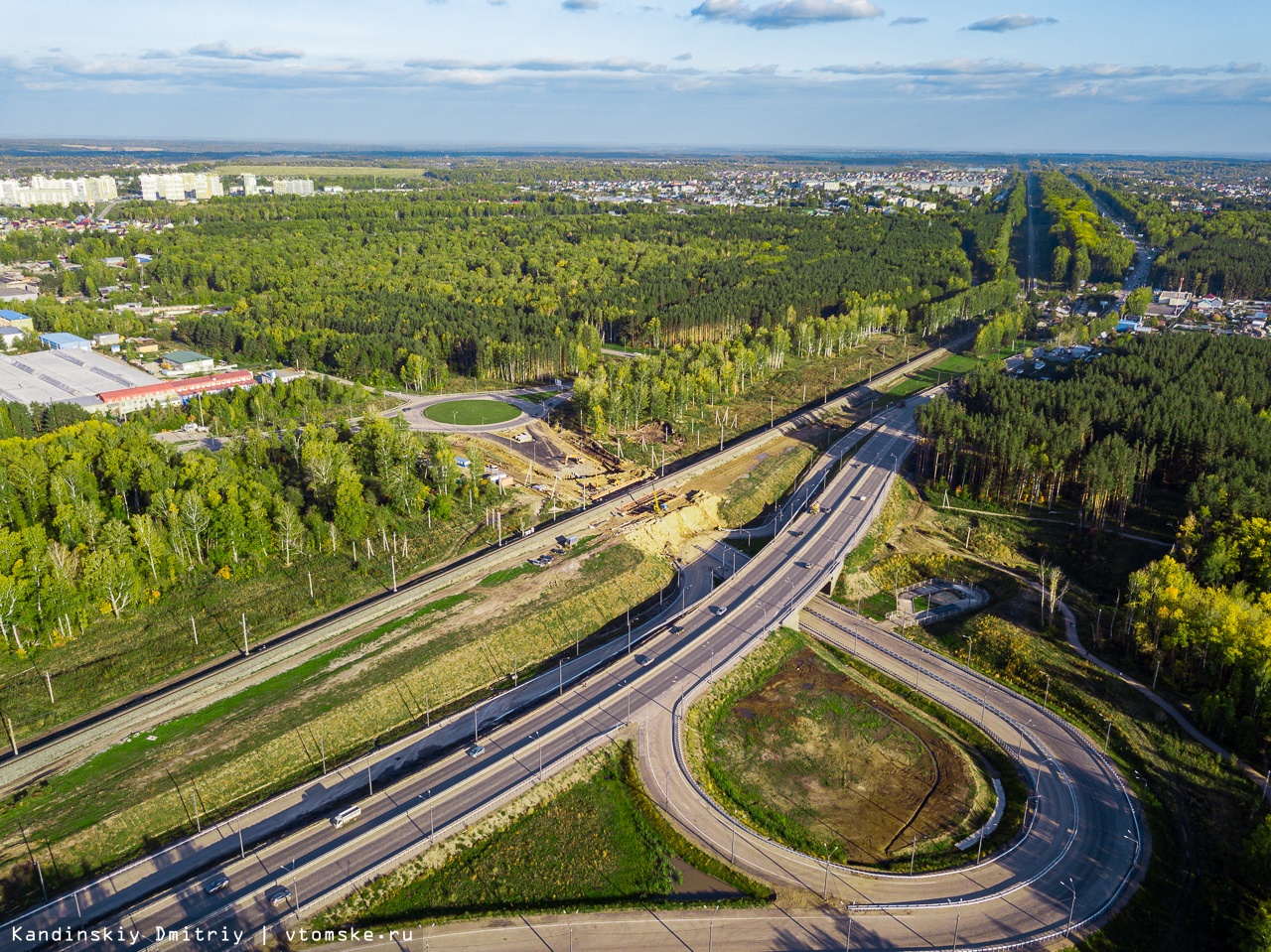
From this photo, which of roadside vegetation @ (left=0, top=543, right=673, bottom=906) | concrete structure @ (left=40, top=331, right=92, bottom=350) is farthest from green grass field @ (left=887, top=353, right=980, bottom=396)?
concrete structure @ (left=40, top=331, right=92, bottom=350)

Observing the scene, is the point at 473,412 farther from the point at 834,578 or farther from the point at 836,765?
the point at 836,765

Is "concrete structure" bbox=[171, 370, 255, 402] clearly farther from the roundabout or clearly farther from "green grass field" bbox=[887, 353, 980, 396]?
"green grass field" bbox=[887, 353, 980, 396]

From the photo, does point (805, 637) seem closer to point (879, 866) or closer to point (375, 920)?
point (879, 866)

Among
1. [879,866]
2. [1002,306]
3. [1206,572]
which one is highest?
[1002,306]

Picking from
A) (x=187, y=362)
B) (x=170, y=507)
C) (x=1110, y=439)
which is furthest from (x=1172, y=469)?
(x=187, y=362)

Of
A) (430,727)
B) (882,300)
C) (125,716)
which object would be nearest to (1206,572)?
(430,727)

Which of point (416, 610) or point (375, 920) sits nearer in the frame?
point (375, 920)
